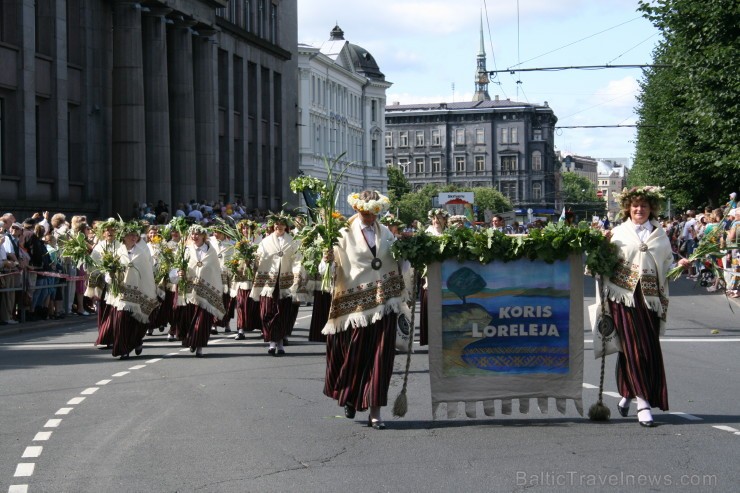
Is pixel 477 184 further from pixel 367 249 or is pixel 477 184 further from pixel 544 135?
pixel 367 249

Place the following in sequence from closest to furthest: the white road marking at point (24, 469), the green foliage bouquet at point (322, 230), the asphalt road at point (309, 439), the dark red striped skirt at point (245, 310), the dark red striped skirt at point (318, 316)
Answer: the asphalt road at point (309, 439) → the white road marking at point (24, 469) → the green foliage bouquet at point (322, 230) → the dark red striped skirt at point (318, 316) → the dark red striped skirt at point (245, 310)

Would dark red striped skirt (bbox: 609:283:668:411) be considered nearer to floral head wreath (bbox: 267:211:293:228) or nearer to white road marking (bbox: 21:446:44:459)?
white road marking (bbox: 21:446:44:459)

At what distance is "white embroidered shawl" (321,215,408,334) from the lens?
11.2 metres

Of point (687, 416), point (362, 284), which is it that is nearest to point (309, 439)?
point (362, 284)

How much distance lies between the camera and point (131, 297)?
59.8 feet

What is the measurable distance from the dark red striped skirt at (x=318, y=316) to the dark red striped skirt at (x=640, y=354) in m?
5.31

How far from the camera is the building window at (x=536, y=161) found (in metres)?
180

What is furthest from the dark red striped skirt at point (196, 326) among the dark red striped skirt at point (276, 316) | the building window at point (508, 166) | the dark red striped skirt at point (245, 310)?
the building window at point (508, 166)

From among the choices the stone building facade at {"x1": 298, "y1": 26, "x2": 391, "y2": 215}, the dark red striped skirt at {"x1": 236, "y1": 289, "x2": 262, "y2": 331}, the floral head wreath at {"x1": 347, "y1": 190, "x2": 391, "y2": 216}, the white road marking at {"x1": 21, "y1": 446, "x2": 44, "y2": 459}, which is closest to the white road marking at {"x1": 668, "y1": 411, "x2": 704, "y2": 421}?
the floral head wreath at {"x1": 347, "y1": 190, "x2": 391, "y2": 216}

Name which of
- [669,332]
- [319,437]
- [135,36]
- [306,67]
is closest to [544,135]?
[306,67]

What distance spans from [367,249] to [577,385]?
2167mm

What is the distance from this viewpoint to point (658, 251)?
11.1 meters

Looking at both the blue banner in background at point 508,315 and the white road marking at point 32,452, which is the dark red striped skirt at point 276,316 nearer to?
the blue banner in background at point 508,315

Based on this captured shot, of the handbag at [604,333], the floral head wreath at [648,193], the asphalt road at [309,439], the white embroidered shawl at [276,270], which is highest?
the floral head wreath at [648,193]
